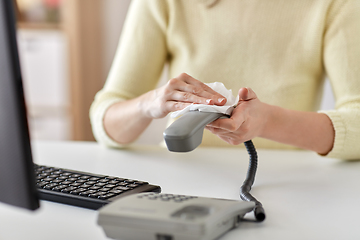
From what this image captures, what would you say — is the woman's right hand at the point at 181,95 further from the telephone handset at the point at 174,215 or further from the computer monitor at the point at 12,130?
the computer monitor at the point at 12,130

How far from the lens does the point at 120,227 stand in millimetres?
349

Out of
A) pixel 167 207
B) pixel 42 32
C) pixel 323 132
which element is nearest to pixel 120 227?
pixel 167 207

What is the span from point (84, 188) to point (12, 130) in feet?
0.60

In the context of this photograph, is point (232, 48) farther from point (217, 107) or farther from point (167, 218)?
point (167, 218)

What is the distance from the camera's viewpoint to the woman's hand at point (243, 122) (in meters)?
0.54

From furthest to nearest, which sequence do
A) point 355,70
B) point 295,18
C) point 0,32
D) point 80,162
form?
point 295,18 → point 355,70 → point 80,162 → point 0,32

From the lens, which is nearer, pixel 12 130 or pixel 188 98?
pixel 12 130

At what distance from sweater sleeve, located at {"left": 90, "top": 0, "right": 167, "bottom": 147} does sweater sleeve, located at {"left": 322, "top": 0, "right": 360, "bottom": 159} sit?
43 cm

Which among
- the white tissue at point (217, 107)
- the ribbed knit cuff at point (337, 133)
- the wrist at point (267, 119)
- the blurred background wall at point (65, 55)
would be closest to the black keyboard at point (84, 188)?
the white tissue at point (217, 107)

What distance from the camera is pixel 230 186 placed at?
58 centimetres

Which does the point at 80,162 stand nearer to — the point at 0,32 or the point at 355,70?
the point at 0,32

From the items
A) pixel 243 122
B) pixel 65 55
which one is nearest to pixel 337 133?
pixel 243 122

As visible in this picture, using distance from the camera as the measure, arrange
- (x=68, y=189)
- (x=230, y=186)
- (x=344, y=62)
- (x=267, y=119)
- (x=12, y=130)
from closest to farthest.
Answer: (x=12, y=130) < (x=68, y=189) < (x=230, y=186) < (x=267, y=119) < (x=344, y=62)

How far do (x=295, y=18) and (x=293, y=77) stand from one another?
157 millimetres
